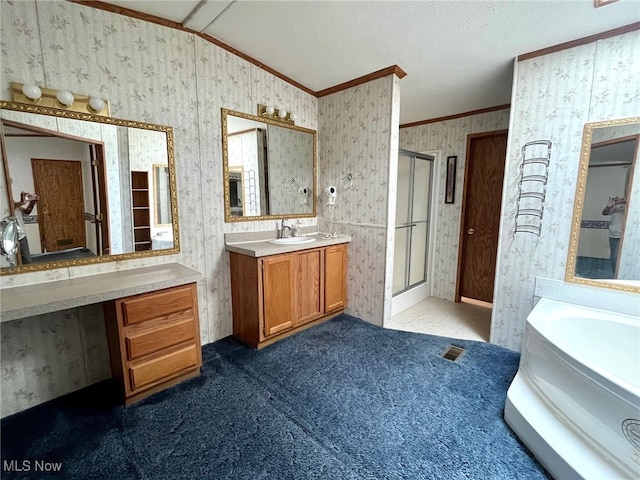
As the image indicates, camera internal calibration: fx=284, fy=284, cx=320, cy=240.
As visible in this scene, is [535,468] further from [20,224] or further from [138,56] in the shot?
[138,56]

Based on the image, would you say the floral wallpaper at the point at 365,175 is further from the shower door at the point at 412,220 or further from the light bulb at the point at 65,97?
the light bulb at the point at 65,97

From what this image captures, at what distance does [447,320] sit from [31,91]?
402cm

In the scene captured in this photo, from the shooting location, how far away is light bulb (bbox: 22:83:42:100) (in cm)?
170

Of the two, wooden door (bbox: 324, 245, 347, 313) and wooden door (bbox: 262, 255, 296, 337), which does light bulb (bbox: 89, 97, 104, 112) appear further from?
wooden door (bbox: 324, 245, 347, 313)

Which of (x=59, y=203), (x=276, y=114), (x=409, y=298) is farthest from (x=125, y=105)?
(x=409, y=298)

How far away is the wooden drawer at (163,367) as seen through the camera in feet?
6.16

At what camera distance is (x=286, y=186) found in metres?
3.20

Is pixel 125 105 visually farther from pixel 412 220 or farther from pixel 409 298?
pixel 409 298

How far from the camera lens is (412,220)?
149 inches

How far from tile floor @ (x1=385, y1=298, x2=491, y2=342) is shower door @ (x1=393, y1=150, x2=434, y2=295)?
34 cm

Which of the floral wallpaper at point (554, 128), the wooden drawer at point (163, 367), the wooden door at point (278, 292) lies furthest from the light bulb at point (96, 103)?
the floral wallpaper at point (554, 128)

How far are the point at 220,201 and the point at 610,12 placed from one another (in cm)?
314

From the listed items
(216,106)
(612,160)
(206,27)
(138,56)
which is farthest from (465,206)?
(138,56)

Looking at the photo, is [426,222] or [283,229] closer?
[283,229]
